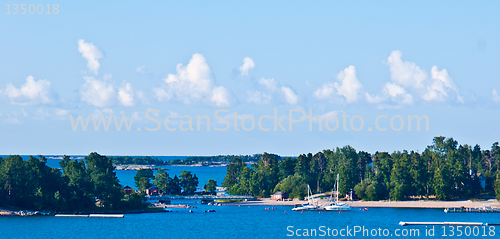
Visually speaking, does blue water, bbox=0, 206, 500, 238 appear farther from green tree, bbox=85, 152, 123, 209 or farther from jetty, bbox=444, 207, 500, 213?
green tree, bbox=85, 152, 123, 209

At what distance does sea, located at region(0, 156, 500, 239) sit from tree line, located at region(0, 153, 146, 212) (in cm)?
679

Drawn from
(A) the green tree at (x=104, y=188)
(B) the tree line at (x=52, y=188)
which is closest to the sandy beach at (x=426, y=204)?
(A) the green tree at (x=104, y=188)

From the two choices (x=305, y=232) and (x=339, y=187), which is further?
(x=339, y=187)

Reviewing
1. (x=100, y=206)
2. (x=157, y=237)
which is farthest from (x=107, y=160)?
(x=157, y=237)

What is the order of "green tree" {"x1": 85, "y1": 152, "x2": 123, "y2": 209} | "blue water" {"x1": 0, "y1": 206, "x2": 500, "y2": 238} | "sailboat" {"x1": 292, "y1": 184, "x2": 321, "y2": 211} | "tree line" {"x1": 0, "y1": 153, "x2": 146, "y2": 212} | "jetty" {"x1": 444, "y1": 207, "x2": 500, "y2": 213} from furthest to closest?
"sailboat" {"x1": 292, "y1": 184, "x2": 321, "y2": 211} < "jetty" {"x1": 444, "y1": 207, "x2": 500, "y2": 213} < "green tree" {"x1": 85, "y1": 152, "x2": 123, "y2": 209} < "tree line" {"x1": 0, "y1": 153, "x2": 146, "y2": 212} < "blue water" {"x1": 0, "y1": 206, "x2": 500, "y2": 238}

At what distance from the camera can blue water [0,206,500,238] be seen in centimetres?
12181

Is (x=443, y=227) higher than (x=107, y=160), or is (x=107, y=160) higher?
(x=107, y=160)

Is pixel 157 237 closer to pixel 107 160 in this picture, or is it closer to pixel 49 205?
pixel 49 205

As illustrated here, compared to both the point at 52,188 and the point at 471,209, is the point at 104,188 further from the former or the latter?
the point at 471,209

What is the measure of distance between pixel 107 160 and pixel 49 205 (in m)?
29.6

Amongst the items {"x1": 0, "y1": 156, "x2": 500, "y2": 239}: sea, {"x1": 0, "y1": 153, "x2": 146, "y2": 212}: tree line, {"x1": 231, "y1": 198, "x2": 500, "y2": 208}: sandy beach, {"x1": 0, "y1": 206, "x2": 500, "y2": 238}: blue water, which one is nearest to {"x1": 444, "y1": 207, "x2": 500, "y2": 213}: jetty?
{"x1": 0, "y1": 206, "x2": 500, "y2": 238}: blue water

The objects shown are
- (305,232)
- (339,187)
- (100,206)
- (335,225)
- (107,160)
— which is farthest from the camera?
(339,187)

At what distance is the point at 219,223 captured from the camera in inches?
5581

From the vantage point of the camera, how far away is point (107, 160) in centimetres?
17175
